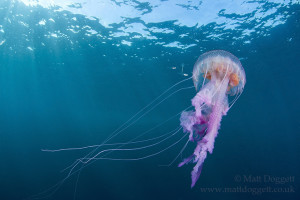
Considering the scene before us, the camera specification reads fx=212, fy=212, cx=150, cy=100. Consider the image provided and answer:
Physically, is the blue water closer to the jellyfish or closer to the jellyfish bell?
the jellyfish

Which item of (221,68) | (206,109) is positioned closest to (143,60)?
(221,68)

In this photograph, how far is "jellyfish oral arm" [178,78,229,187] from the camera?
264 centimetres

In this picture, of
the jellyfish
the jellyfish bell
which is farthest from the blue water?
the jellyfish bell

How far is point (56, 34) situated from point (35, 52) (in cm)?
315

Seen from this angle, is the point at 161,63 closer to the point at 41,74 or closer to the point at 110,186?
the point at 110,186

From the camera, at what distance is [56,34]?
32.9 ft

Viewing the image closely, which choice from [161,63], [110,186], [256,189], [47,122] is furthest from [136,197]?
[47,122]

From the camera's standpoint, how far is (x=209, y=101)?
285 centimetres

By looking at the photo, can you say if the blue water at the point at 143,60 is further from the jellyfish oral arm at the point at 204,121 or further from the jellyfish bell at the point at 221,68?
the jellyfish bell at the point at 221,68

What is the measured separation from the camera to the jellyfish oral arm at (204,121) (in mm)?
2639

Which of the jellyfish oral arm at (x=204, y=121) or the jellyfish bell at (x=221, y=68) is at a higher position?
the jellyfish bell at (x=221, y=68)

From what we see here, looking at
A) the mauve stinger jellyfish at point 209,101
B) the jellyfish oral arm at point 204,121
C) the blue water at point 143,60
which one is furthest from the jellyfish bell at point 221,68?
the blue water at point 143,60

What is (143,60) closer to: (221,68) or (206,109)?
(221,68)

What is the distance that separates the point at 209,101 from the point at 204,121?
28 cm
